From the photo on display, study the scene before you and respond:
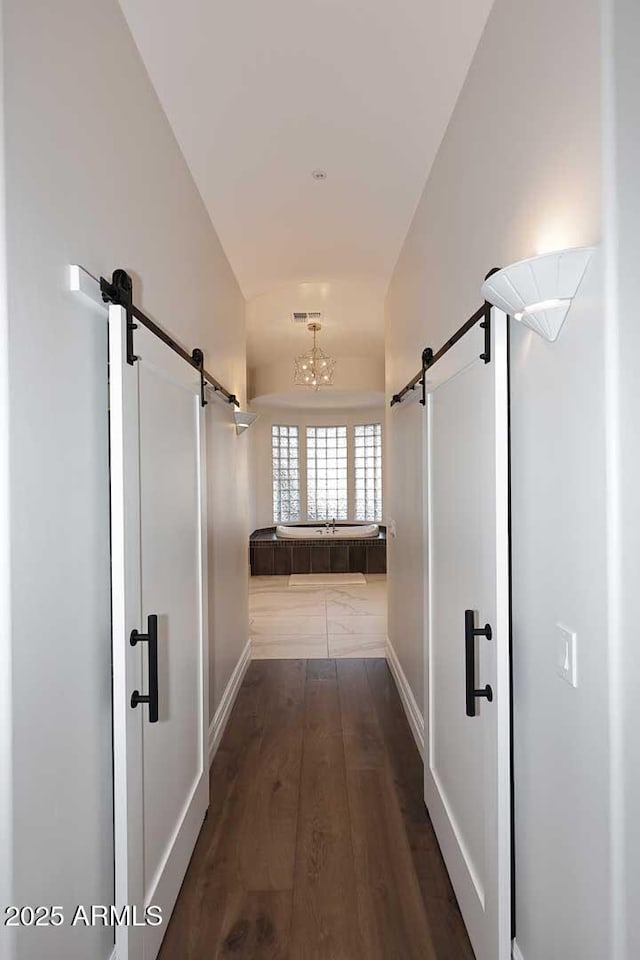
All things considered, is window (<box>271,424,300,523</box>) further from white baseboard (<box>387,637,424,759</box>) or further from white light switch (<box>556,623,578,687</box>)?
white light switch (<box>556,623,578,687</box>)

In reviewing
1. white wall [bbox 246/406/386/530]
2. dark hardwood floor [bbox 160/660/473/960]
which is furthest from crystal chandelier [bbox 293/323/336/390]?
dark hardwood floor [bbox 160/660/473/960]

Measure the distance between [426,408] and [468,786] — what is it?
1487mm

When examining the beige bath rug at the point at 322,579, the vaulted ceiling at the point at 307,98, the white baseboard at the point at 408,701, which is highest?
the vaulted ceiling at the point at 307,98

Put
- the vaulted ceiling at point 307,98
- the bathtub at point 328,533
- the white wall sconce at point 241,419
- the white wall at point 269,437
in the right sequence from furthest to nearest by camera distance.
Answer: the white wall at point 269,437, the bathtub at point 328,533, the white wall sconce at point 241,419, the vaulted ceiling at point 307,98

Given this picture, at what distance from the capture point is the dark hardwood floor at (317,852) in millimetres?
1941

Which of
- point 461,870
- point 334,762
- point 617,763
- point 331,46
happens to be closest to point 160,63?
point 331,46

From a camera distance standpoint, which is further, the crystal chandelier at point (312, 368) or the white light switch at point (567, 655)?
the crystal chandelier at point (312, 368)

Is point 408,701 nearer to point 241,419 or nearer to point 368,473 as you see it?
point 241,419

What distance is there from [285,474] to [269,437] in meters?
0.69

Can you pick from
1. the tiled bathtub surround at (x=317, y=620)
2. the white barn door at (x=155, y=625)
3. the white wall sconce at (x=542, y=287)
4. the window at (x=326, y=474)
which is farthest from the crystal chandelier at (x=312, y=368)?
the white wall sconce at (x=542, y=287)

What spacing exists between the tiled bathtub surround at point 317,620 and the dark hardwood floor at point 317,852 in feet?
4.31

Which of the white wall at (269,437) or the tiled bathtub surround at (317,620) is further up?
the white wall at (269,437)

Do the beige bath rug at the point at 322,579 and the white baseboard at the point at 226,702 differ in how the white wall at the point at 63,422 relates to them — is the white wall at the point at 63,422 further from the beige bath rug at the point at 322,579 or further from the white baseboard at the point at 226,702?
the beige bath rug at the point at 322,579

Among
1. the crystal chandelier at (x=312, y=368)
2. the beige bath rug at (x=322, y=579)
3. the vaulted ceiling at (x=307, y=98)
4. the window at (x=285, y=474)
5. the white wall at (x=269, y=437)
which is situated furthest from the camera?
the window at (x=285, y=474)
